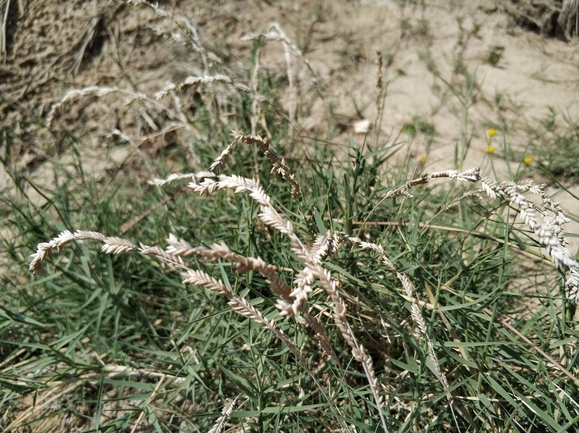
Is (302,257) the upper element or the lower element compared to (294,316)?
upper

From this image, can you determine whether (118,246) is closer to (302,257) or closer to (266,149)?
(302,257)

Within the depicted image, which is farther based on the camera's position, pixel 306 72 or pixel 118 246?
pixel 306 72

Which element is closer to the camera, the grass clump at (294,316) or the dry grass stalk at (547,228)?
the dry grass stalk at (547,228)

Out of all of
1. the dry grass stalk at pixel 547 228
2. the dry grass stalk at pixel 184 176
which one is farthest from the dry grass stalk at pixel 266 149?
the dry grass stalk at pixel 547 228

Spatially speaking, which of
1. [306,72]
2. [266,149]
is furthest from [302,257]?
[306,72]

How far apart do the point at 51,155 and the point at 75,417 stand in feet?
4.53

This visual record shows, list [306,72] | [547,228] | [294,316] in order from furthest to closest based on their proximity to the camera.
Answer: [306,72], [294,316], [547,228]

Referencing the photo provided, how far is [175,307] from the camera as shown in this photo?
193 cm

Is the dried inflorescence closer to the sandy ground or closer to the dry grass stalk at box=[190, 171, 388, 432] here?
the dry grass stalk at box=[190, 171, 388, 432]

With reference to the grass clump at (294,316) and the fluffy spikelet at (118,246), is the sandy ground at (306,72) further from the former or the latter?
the fluffy spikelet at (118,246)

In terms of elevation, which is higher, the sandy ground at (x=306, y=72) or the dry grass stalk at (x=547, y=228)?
the dry grass stalk at (x=547, y=228)

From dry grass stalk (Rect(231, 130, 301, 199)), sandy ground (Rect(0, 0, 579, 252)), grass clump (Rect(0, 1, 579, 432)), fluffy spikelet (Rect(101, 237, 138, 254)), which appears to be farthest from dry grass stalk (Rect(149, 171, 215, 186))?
Answer: sandy ground (Rect(0, 0, 579, 252))

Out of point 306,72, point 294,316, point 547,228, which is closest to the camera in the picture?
point 547,228

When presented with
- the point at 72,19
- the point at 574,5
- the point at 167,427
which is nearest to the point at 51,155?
the point at 72,19
